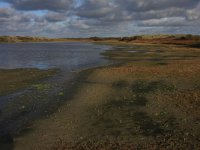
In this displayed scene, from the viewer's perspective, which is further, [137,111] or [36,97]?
[36,97]

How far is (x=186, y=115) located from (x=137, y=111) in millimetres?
2388

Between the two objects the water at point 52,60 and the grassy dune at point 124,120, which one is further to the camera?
the water at point 52,60

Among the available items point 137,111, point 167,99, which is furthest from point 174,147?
point 167,99

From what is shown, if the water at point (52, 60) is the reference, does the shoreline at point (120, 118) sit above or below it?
above

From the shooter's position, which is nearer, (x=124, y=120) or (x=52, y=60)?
(x=124, y=120)

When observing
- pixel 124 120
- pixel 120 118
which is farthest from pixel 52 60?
pixel 124 120

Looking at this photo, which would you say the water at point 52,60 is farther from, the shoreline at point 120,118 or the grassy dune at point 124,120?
the grassy dune at point 124,120

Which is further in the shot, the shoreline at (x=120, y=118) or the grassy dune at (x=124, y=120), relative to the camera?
the shoreline at (x=120, y=118)

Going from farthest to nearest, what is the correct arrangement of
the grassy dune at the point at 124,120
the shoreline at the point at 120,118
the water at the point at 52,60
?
the water at the point at 52,60 → the shoreline at the point at 120,118 → the grassy dune at the point at 124,120

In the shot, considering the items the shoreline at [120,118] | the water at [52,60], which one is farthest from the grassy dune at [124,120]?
the water at [52,60]

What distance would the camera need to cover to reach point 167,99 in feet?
62.0

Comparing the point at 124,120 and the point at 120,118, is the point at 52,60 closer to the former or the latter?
the point at 120,118

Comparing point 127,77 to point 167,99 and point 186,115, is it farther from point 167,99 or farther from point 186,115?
point 186,115

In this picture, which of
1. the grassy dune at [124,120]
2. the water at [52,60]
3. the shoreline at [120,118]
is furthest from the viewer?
the water at [52,60]
